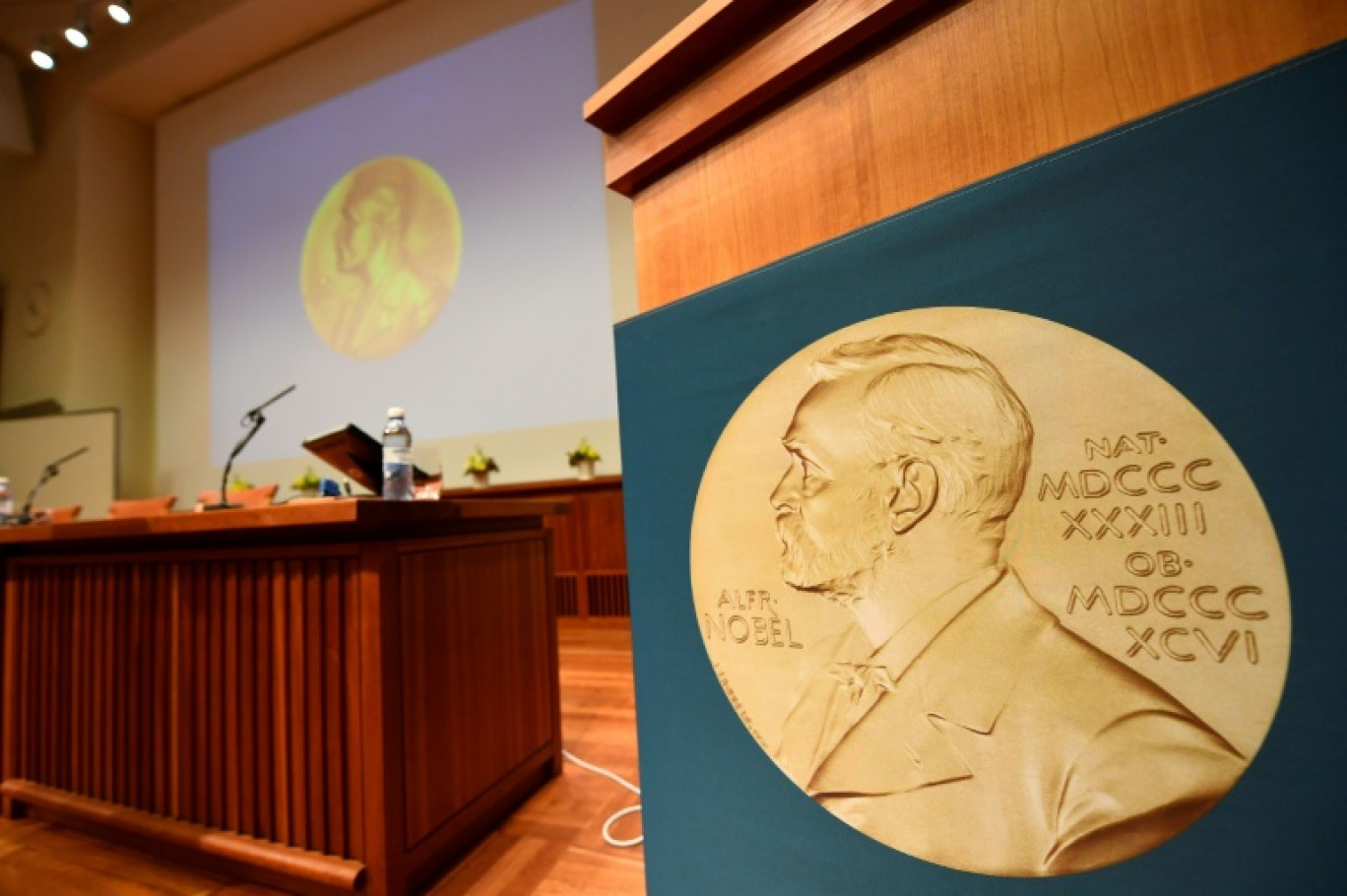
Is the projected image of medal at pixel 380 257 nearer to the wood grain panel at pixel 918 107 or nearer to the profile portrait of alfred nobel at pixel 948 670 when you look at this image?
the wood grain panel at pixel 918 107

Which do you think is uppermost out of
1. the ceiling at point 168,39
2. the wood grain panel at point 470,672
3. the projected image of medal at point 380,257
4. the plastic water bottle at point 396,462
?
the ceiling at point 168,39

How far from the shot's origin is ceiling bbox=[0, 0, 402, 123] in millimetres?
4660

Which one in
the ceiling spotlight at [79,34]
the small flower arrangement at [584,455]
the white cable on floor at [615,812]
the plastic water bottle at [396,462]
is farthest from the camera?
the ceiling spotlight at [79,34]

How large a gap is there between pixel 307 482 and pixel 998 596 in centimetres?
481

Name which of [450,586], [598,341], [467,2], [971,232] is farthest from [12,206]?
[971,232]

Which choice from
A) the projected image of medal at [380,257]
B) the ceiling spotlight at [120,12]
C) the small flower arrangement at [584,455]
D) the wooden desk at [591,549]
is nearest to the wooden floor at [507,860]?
the wooden desk at [591,549]

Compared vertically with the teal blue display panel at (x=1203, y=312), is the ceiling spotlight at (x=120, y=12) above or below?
above

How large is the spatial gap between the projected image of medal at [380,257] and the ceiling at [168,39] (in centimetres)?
150

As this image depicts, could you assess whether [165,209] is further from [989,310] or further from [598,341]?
[989,310]

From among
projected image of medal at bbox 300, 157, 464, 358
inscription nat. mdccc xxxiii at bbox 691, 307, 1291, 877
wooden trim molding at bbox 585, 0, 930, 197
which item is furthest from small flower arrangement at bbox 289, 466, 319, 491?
inscription nat. mdccc xxxiii at bbox 691, 307, 1291, 877

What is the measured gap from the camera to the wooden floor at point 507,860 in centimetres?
95

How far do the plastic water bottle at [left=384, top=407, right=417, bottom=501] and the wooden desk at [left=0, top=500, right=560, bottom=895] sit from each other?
0.18 m

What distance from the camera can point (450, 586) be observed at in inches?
42.6

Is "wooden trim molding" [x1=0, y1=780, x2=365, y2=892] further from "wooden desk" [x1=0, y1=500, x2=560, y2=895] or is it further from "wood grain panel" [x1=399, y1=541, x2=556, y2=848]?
"wood grain panel" [x1=399, y1=541, x2=556, y2=848]
